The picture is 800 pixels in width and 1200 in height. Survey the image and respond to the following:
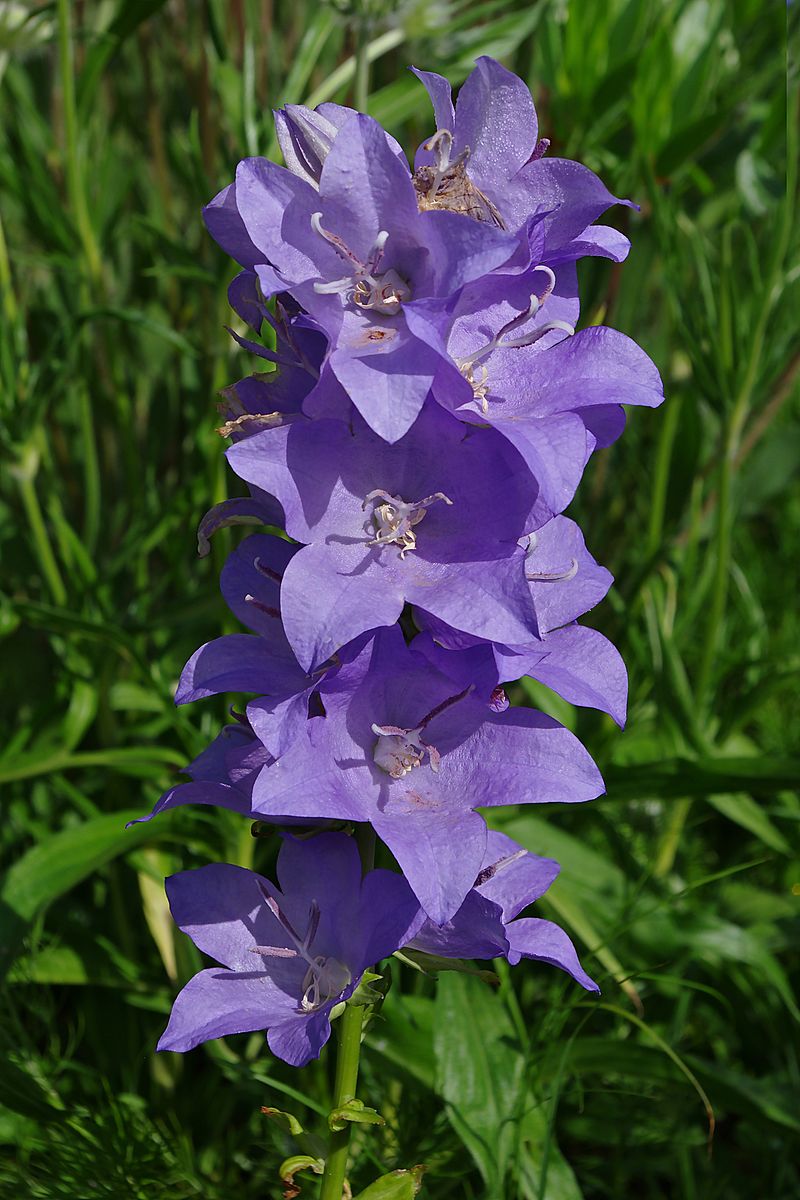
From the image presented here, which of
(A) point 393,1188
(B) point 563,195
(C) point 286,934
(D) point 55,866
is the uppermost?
(B) point 563,195

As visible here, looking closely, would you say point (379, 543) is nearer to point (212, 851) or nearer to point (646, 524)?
point (212, 851)

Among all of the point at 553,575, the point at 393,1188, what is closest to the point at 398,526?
the point at 553,575

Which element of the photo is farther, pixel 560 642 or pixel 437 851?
pixel 560 642

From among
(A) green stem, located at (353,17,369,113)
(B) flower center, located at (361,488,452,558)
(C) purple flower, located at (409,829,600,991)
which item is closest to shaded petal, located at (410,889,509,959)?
(C) purple flower, located at (409,829,600,991)

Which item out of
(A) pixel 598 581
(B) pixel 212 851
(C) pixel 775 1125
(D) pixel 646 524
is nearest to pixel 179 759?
(B) pixel 212 851

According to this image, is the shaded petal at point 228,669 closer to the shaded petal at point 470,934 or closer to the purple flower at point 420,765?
the purple flower at point 420,765

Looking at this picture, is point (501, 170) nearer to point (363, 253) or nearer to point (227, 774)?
point (363, 253)
